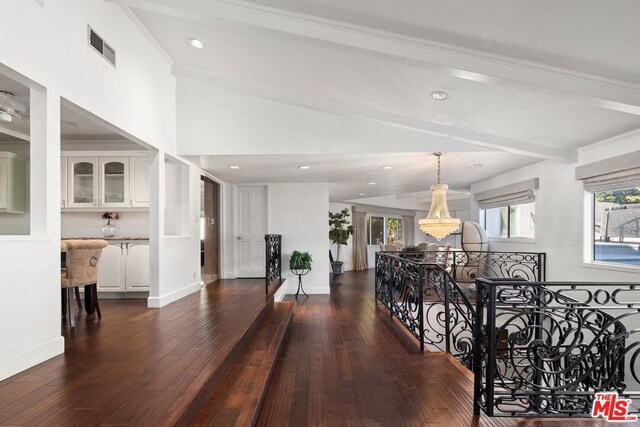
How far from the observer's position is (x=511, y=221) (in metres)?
6.91

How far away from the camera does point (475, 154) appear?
16.5 feet

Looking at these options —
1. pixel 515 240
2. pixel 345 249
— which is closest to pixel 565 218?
pixel 515 240

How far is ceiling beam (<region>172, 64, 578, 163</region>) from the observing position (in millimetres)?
4621

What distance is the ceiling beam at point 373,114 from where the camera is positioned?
4621mm

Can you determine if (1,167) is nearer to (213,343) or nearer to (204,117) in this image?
(204,117)

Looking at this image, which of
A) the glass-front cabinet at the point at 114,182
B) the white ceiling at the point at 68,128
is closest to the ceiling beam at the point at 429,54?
the white ceiling at the point at 68,128

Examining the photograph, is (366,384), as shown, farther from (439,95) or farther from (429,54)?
(439,95)

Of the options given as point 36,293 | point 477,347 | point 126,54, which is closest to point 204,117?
point 126,54

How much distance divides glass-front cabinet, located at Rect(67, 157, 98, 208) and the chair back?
60.6 inches

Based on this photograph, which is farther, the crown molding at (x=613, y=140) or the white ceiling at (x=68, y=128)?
the crown molding at (x=613, y=140)

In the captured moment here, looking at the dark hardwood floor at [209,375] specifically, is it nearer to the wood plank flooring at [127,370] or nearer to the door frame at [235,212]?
the wood plank flooring at [127,370]

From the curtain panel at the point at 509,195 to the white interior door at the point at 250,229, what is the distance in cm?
469

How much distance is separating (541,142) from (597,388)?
3215mm

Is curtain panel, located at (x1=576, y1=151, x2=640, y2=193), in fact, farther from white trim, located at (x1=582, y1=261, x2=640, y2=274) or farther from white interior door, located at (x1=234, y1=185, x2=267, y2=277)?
white interior door, located at (x1=234, y1=185, x2=267, y2=277)
